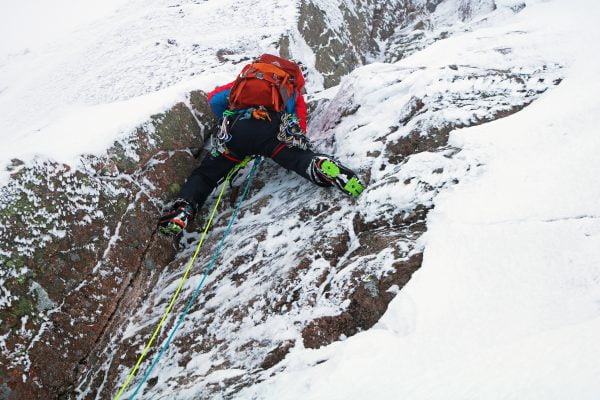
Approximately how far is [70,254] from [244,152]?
248 centimetres

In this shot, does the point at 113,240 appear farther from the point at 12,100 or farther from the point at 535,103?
the point at 12,100

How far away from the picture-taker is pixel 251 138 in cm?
541

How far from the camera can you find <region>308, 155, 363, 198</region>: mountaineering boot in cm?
444

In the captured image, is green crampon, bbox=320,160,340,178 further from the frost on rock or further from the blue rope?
the blue rope

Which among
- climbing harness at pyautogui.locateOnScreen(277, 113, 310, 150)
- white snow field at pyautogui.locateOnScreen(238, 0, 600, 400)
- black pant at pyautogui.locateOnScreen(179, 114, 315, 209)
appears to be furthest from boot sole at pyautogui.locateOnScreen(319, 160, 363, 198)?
white snow field at pyautogui.locateOnScreen(238, 0, 600, 400)

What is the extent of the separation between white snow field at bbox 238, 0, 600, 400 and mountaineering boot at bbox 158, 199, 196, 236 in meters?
2.59

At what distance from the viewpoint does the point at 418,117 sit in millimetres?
4887

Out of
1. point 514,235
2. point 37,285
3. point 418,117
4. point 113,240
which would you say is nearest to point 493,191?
point 514,235

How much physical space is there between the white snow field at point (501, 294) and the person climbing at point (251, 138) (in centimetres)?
221

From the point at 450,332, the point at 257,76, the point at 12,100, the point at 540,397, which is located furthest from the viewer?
the point at 12,100

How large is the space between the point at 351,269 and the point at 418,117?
92.9 inches

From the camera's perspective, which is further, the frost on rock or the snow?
the snow

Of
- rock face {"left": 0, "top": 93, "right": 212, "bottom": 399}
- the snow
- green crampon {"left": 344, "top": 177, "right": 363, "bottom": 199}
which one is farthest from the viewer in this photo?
the snow

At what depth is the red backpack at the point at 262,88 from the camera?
5.59 m
